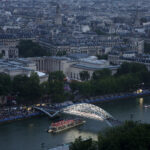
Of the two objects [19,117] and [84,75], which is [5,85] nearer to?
[19,117]

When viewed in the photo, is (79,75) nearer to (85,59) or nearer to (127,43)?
(85,59)

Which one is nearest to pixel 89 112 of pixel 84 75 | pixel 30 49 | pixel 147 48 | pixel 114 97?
pixel 114 97

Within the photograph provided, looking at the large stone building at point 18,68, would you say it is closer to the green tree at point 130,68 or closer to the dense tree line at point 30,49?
the green tree at point 130,68

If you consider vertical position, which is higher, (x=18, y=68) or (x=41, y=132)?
(x=18, y=68)

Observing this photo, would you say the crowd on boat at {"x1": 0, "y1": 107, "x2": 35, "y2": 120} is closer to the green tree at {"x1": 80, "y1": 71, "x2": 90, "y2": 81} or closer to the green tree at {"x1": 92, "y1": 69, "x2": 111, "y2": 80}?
the green tree at {"x1": 92, "y1": 69, "x2": 111, "y2": 80}

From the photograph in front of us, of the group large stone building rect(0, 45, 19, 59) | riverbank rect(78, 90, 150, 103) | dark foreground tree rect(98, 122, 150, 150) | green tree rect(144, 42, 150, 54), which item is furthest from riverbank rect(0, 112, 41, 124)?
green tree rect(144, 42, 150, 54)

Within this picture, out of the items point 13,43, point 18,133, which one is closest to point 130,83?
point 18,133

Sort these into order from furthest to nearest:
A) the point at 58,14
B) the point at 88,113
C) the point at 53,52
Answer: the point at 58,14 < the point at 53,52 < the point at 88,113
